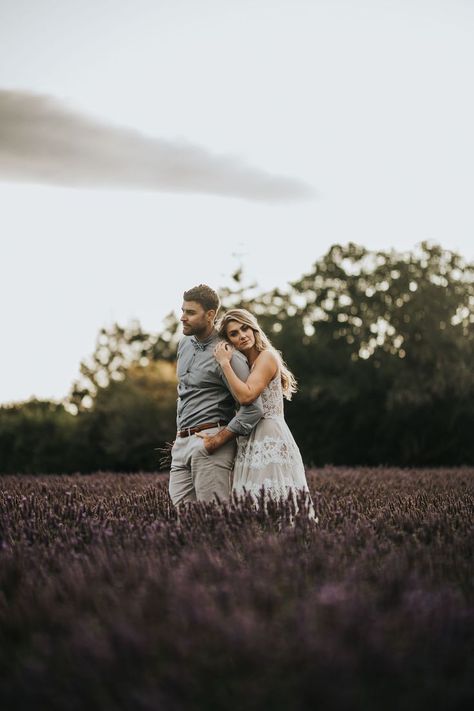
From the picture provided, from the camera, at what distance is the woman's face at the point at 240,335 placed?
17.7 ft

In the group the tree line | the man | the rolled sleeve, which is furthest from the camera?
the tree line

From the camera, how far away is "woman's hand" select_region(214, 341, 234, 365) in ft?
Answer: 17.0

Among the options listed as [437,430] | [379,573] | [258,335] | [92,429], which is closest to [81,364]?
[92,429]

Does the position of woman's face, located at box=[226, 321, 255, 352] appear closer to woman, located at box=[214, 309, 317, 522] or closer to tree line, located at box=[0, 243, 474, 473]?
woman, located at box=[214, 309, 317, 522]

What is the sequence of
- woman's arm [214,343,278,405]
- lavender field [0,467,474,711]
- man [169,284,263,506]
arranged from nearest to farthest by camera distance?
lavender field [0,467,474,711]
woman's arm [214,343,278,405]
man [169,284,263,506]

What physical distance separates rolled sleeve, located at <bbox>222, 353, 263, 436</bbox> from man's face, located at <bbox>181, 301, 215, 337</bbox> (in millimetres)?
363

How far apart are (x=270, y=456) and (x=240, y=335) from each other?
86cm

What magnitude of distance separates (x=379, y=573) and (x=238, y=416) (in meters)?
2.26

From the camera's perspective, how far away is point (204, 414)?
5.50 metres

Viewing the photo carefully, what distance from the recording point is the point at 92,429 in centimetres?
2105

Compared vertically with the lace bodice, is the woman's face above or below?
above

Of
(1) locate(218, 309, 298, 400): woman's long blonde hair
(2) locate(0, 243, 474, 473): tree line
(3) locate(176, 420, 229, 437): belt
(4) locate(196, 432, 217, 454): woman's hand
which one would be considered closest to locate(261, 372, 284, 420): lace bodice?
(1) locate(218, 309, 298, 400): woman's long blonde hair

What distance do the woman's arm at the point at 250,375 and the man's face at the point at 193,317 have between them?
0.29 m

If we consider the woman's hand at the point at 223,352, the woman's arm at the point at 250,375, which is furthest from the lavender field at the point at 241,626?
the woman's hand at the point at 223,352
